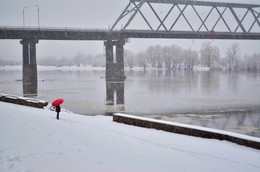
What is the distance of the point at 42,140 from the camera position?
417 inches

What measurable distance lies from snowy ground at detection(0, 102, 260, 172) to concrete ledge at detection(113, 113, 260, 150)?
262 millimetres

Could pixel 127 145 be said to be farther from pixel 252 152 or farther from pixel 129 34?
pixel 129 34

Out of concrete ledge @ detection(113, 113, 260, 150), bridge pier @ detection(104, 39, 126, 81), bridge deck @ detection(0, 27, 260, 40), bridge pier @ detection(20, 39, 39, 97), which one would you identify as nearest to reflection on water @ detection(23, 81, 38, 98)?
concrete ledge @ detection(113, 113, 260, 150)

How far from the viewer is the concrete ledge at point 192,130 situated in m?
11.5

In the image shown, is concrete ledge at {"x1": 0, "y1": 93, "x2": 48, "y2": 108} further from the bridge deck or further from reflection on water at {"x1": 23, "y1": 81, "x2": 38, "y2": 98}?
the bridge deck

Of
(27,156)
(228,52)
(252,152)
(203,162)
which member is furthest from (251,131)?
(228,52)

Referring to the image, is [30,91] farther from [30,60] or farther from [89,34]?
[89,34]

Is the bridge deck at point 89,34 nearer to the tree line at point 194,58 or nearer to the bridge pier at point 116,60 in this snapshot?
the bridge pier at point 116,60

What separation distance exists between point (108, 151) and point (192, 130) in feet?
14.4

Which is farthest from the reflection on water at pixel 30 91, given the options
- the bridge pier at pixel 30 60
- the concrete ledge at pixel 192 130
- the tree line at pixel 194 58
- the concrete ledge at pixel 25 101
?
the tree line at pixel 194 58

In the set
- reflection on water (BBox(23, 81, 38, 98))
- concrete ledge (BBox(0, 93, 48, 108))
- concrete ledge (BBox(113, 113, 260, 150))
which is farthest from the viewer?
reflection on water (BBox(23, 81, 38, 98))

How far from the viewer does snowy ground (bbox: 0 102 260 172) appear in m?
8.60

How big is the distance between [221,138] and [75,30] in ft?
220

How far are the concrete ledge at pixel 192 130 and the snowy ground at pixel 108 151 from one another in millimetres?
262
